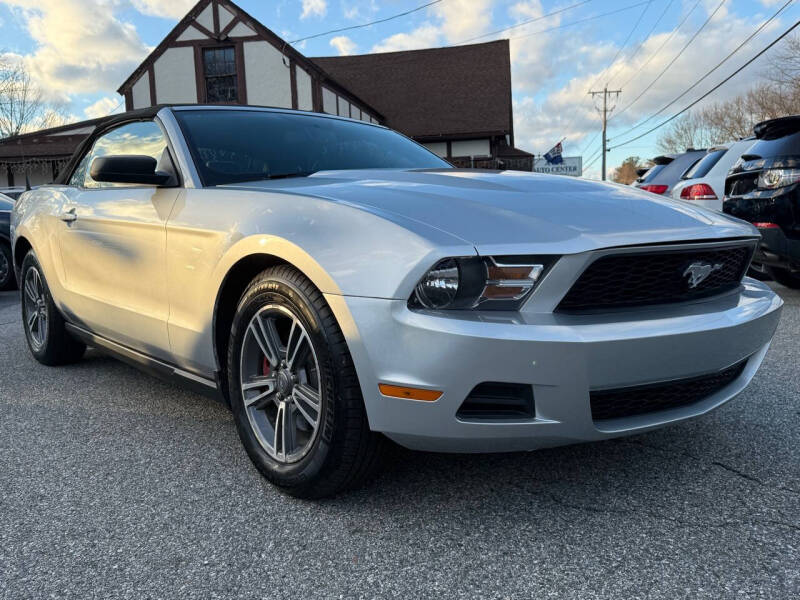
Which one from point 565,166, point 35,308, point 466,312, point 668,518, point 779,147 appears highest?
point 565,166

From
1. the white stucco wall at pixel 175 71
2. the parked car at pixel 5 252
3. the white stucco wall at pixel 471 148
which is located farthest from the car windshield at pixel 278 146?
the white stucco wall at pixel 471 148

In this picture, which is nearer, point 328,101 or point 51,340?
point 51,340

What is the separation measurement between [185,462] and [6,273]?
7992 millimetres

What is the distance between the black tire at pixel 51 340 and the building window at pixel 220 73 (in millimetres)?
18401

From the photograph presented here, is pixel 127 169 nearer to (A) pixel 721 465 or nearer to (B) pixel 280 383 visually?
(B) pixel 280 383

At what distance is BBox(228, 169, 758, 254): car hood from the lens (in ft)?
6.33

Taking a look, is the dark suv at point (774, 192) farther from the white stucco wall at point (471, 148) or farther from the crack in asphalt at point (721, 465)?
the white stucco wall at point (471, 148)

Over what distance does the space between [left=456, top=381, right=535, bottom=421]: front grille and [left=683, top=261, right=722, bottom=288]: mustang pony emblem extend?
70 centimetres

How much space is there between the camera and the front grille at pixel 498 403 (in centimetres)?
189

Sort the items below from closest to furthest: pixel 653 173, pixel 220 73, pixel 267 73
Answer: pixel 653 173 → pixel 267 73 → pixel 220 73

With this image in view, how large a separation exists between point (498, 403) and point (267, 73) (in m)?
21.3

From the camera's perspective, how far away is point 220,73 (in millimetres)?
21562

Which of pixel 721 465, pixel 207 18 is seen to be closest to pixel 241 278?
pixel 721 465

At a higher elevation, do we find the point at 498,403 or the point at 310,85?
the point at 310,85
